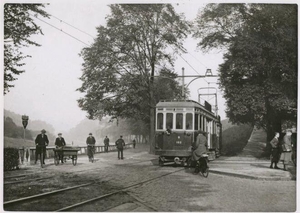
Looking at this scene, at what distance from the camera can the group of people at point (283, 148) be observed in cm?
1118

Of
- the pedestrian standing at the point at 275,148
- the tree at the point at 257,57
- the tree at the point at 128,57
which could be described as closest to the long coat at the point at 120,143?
the tree at the point at 128,57

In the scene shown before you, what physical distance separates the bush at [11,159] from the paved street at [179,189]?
15.7 inches

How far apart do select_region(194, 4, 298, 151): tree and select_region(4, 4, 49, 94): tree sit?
4.42 metres

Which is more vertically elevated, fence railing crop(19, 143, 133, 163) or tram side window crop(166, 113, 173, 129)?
tram side window crop(166, 113, 173, 129)

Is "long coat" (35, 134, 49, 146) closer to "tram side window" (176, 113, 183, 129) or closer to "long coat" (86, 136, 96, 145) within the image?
"long coat" (86, 136, 96, 145)

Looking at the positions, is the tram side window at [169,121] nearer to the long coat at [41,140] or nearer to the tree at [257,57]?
the tree at [257,57]

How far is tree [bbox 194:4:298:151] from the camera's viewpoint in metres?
10.0

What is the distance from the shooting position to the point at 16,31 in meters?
9.86

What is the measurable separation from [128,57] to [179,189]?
5.37 metres

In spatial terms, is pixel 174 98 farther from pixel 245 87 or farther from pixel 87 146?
pixel 87 146

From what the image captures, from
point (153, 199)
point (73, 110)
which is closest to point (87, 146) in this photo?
point (73, 110)

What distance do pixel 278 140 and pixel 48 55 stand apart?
757 centimetres

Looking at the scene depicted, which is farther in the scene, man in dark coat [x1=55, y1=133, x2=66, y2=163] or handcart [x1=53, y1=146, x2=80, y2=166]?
handcart [x1=53, y1=146, x2=80, y2=166]

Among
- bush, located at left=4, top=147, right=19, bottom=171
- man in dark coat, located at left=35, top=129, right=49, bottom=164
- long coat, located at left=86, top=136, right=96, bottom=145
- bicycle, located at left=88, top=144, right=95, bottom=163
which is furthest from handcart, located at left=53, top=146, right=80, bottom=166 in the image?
bush, located at left=4, top=147, right=19, bottom=171
